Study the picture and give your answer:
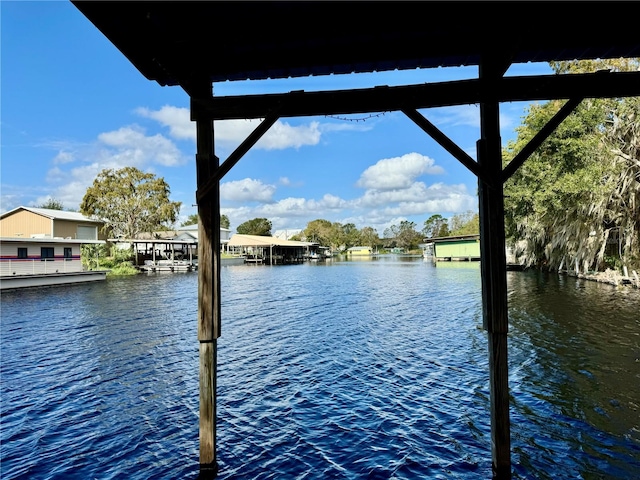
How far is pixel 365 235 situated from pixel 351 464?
480 ft

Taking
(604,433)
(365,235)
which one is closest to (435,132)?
(604,433)

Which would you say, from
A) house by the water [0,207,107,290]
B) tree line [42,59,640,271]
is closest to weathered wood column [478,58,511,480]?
tree line [42,59,640,271]

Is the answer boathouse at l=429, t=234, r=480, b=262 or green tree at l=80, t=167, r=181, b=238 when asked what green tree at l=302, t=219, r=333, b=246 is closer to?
boathouse at l=429, t=234, r=480, b=262

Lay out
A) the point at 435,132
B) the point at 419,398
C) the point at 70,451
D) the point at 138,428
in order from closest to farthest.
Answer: the point at 435,132 < the point at 70,451 < the point at 138,428 < the point at 419,398

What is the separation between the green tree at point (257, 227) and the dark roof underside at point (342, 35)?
10275cm

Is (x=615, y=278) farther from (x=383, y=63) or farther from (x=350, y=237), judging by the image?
(x=350, y=237)

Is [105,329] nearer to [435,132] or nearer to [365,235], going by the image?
[435,132]

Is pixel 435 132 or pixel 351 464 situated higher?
pixel 435 132

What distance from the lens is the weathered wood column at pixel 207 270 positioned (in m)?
4.45

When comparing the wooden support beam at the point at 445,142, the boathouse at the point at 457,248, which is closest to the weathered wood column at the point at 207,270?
the wooden support beam at the point at 445,142

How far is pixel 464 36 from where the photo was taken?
14.0ft

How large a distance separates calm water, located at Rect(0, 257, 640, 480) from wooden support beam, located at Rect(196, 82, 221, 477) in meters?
1.17

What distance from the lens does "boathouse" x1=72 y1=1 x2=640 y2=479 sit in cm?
376

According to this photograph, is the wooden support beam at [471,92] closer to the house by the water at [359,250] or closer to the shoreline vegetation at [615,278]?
the shoreline vegetation at [615,278]
